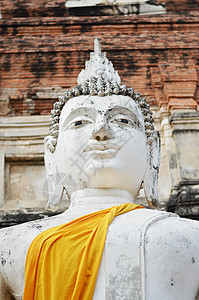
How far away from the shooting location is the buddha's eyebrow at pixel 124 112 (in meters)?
3.42

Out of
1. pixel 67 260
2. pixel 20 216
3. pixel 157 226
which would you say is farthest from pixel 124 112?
pixel 20 216

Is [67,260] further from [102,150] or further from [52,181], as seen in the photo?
[52,181]

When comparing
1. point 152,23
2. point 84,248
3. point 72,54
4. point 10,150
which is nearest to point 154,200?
point 84,248

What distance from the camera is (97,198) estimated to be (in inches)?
128

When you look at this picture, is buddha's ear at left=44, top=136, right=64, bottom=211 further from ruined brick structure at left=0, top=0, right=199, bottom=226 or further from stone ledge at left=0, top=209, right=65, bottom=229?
ruined brick structure at left=0, top=0, right=199, bottom=226

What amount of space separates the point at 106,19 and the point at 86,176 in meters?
5.38

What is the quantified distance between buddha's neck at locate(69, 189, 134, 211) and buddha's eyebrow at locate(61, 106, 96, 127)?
0.52 m

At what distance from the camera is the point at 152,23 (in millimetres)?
8070

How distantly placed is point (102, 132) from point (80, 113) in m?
0.31

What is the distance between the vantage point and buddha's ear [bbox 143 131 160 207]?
3.62m

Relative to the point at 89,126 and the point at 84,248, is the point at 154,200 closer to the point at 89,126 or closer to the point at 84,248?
the point at 89,126

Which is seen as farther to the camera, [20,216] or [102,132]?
[20,216]

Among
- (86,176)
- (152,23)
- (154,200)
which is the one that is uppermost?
(152,23)

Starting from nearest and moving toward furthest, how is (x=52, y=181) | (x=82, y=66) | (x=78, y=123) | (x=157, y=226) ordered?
(x=157, y=226) → (x=78, y=123) → (x=52, y=181) → (x=82, y=66)
